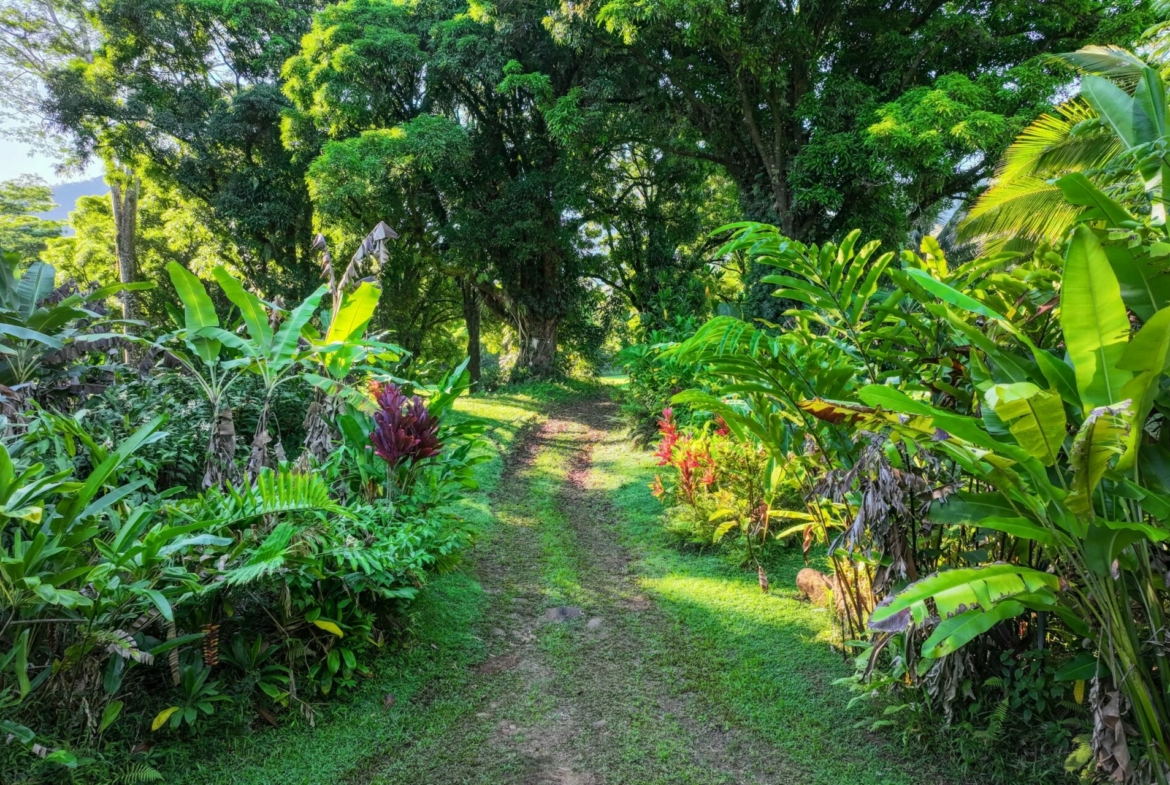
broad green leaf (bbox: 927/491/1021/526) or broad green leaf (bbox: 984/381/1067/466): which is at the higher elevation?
broad green leaf (bbox: 984/381/1067/466)

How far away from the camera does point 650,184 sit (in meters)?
16.1

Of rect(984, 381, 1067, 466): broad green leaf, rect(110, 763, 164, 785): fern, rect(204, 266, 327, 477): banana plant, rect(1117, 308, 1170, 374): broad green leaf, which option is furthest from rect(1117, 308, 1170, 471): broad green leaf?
rect(204, 266, 327, 477): banana plant

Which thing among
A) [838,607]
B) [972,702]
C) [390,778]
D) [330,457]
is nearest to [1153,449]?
[972,702]

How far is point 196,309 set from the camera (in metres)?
3.74

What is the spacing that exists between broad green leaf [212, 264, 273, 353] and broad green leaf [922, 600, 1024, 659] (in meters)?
3.98

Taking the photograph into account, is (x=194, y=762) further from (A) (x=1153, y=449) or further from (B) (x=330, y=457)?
(A) (x=1153, y=449)

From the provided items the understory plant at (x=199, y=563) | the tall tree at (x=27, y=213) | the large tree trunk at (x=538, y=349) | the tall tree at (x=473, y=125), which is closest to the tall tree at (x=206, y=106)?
the tall tree at (x=473, y=125)

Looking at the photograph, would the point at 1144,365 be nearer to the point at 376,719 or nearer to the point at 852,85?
the point at 376,719

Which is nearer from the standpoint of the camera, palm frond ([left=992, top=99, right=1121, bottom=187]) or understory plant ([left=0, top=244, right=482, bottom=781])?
understory plant ([left=0, top=244, right=482, bottom=781])

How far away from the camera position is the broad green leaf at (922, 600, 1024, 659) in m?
1.93

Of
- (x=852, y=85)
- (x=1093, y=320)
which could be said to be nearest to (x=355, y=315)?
(x=1093, y=320)

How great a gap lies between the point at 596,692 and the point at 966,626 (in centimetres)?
199

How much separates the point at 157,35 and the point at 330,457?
50.6 feet

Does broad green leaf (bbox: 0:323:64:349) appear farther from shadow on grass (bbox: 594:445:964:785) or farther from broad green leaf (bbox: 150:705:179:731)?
shadow on grass (bbox: 594:445:964:785)
